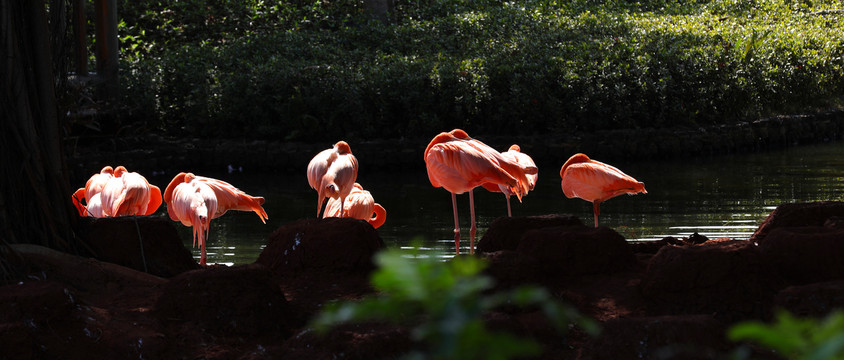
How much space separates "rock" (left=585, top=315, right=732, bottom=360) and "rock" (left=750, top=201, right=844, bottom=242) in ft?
5.55

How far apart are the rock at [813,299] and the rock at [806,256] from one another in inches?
15.3

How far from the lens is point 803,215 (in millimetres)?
4508

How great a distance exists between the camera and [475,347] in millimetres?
1221

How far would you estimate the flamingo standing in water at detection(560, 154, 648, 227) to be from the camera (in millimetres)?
7016

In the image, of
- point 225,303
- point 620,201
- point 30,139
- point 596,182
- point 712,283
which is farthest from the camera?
point 620,201

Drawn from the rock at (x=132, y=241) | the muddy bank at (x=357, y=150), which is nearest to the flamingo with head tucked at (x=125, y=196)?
the rock at (x=132, y=241)

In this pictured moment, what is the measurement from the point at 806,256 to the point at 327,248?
220 cm

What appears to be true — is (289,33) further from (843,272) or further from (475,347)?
(475,347)

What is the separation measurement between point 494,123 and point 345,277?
10.4 metres

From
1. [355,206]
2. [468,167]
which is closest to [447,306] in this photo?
[468,167]

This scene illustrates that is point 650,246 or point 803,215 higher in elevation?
point 803,215

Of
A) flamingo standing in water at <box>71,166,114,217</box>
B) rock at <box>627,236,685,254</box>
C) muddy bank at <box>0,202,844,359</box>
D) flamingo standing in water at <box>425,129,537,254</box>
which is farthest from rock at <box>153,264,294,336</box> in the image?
flamingo standing in water at <box>71,166,114,217</box>

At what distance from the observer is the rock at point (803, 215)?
444 centimetres

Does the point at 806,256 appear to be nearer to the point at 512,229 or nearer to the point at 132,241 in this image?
the point at 512,229
